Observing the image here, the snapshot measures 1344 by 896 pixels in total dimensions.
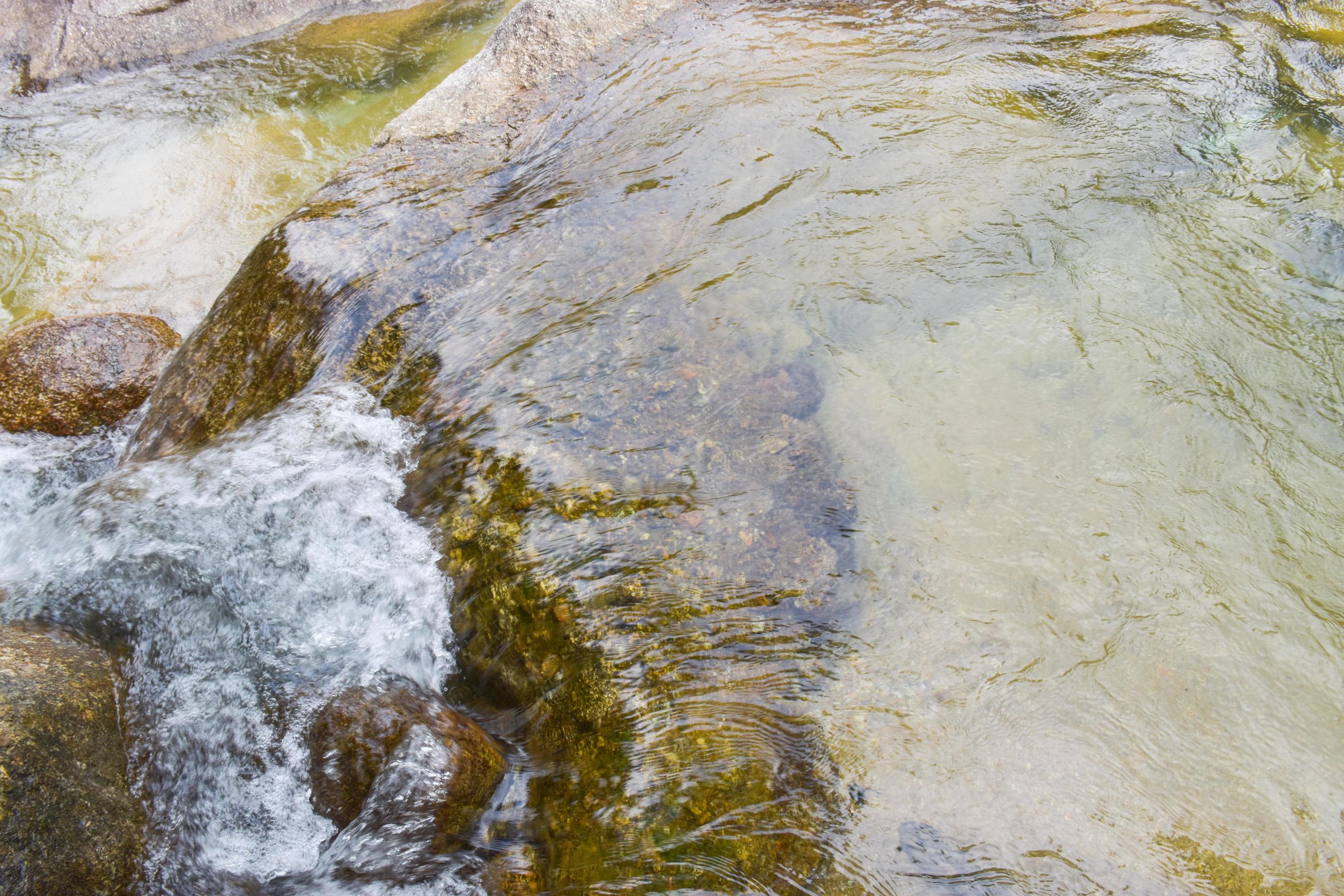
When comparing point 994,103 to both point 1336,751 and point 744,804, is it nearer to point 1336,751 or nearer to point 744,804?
point 1336,751

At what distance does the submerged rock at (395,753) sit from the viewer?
2.72 m

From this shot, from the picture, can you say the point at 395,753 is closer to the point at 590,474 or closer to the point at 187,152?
the point at 590,474

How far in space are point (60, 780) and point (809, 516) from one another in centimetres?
278

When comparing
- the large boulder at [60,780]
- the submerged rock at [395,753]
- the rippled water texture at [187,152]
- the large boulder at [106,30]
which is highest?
the large boulder at [106,30]

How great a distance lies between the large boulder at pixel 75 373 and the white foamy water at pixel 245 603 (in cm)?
106

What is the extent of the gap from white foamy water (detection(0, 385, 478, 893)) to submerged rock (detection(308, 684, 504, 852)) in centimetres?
10

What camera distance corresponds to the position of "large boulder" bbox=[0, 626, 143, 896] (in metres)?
2.28

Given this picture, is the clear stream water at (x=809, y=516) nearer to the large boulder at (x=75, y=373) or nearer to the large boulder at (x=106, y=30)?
the large boulder at (x=75, y=373)

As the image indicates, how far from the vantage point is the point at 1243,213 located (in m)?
4.53

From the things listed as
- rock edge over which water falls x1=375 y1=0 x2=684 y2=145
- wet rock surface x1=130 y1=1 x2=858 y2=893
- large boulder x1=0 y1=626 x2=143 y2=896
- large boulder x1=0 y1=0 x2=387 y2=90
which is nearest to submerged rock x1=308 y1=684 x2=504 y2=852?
wet rock surface x1=130 y1=1 x2=858 y2=893

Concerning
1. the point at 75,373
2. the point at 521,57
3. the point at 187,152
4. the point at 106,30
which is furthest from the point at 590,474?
the point at 106,30

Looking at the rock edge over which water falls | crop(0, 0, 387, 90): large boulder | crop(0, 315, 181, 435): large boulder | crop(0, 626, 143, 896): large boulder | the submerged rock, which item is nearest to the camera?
crop(0, 626, 143, 896): large boulder

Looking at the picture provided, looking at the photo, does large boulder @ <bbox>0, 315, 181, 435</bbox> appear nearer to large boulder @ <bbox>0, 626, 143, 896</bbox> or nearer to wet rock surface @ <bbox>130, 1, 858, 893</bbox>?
wet rock surface @ <bbox>130, 1, 858, 893</bbox>

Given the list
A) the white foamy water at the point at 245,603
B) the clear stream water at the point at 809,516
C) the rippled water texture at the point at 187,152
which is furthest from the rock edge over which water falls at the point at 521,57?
the white foamy water at the point at 245,603
